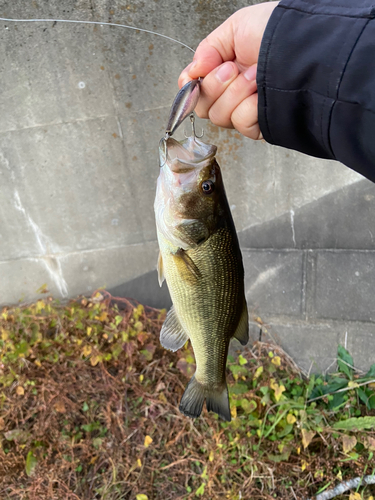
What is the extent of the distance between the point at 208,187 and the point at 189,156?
0.17 meters

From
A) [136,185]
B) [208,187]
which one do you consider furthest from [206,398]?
[136,185]

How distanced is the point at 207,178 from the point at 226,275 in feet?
1.67

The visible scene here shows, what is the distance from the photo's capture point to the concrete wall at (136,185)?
2.77 metres

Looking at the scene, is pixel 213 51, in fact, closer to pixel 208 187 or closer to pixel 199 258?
pixel 208 187

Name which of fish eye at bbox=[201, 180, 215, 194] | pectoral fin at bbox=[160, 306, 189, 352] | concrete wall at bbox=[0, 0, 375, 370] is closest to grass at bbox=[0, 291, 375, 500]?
concrete wall at bbox=[0, 0, 375, 370]

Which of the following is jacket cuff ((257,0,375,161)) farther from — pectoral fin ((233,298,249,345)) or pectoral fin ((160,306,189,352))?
pectoral fin ((160,306,189,352))

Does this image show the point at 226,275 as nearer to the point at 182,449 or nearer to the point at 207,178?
the point at 207,178

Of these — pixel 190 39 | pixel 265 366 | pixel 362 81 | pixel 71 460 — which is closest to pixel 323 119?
pixel 362 81

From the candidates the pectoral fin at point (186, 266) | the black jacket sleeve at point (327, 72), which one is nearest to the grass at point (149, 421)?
the pectoral fin at point (186, 266)

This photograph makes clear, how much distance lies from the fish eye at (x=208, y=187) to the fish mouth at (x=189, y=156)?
84mm

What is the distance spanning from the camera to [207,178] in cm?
145

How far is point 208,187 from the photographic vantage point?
1467 mm

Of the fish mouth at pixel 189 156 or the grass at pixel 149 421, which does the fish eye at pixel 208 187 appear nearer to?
the fish mouth at pixel 189 156

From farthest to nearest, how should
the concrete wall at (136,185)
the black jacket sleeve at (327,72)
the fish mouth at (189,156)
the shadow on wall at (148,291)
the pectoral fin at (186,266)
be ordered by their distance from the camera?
the shadow on wall at (148,291) < the concrete wall at (136,185) < the pectoral fin at (186,266) < the fish mouth at (189,156) < the black jacket sleeve at (327,72)
